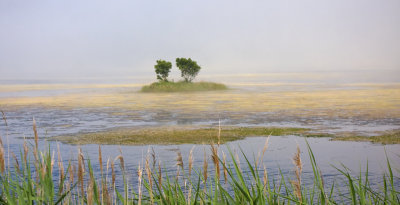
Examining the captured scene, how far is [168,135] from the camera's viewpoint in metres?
18.9

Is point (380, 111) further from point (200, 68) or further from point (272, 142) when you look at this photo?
point (200, 68)

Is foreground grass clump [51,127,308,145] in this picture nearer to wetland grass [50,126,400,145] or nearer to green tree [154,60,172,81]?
wetland grass [50,126,400,145]

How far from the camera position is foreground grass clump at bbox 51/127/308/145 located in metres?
17.4

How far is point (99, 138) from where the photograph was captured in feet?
58.6

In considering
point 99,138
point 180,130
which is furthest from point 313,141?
point 99,138

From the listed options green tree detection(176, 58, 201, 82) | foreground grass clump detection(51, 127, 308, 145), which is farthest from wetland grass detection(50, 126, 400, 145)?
green tree detection(176, 58, 201, 82)

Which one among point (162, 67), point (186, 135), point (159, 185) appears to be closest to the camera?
point (159, 185)

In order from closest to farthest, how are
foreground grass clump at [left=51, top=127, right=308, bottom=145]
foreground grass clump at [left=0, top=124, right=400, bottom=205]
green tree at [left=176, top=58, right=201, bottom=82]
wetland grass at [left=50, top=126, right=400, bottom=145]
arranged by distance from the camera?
1. foreground grass clump at [left=0, top=124, right=400, bottom=205]
2. wetland grass at [left=50, top=126, right=400, bottom=145]
3. foreground grass clump at [left=51, top=127, right=308, bottom=145]
4. green tree at [left=176, top=58, right=201, bottom=82]

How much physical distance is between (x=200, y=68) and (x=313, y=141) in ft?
122

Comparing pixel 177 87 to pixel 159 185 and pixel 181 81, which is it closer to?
pixel 181 81

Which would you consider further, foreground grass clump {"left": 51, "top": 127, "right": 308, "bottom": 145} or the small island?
the small island

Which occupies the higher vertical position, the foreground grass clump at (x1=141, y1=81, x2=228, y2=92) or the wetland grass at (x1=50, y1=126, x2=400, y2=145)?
the foreground grass clump at (x1=141, y1=81, x2=228, y2=92)

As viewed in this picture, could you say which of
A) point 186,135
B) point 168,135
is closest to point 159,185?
point 186,135

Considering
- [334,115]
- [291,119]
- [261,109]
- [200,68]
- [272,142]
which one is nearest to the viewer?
[272,142]
